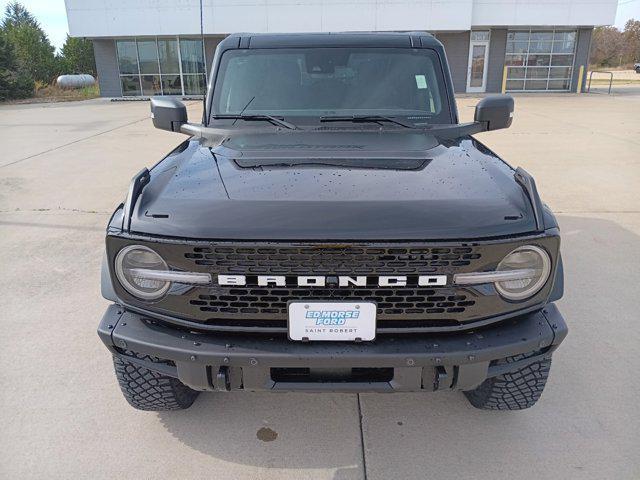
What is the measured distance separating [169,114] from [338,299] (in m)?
2.05

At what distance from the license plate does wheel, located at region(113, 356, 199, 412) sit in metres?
0.79

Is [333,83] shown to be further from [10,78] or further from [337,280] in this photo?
[10,78]

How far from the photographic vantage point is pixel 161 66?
24297 millimetres

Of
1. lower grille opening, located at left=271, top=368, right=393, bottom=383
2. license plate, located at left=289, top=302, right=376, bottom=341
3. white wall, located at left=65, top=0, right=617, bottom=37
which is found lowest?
lower grille opening, located at left=271, top=368, right=393, bottom=383

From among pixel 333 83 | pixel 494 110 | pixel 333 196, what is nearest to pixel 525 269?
pixel 333 196

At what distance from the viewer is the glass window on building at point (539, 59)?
24406 millimetres

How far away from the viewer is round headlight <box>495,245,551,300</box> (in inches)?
77.5

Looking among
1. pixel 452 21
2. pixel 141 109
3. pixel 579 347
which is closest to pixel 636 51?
pixel 452 21

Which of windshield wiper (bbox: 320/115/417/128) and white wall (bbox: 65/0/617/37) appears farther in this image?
white wall (bbox: 65/0/617/37)

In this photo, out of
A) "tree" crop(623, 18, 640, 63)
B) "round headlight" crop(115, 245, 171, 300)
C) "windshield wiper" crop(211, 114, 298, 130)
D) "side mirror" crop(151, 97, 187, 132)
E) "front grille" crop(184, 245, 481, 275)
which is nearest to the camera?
"front grille" crop(184, 245, 481, 275)

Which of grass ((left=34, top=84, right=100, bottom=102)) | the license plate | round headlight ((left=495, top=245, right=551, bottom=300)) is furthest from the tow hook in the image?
grass ((left=34, top=84, right=100, bottom=102))

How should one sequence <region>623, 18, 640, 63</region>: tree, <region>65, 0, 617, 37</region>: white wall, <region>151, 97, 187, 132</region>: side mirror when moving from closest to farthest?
<region>151, 97, 187, 132</region>: side mirror → <region>65, 0, 617, 37</region>: white wall → <region>623, 18, 640, 63</region>: tree

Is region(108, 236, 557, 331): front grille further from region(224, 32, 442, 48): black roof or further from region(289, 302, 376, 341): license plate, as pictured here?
region(224, 32, 442, 48): black roof

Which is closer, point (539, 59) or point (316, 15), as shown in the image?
point (316, 15)
